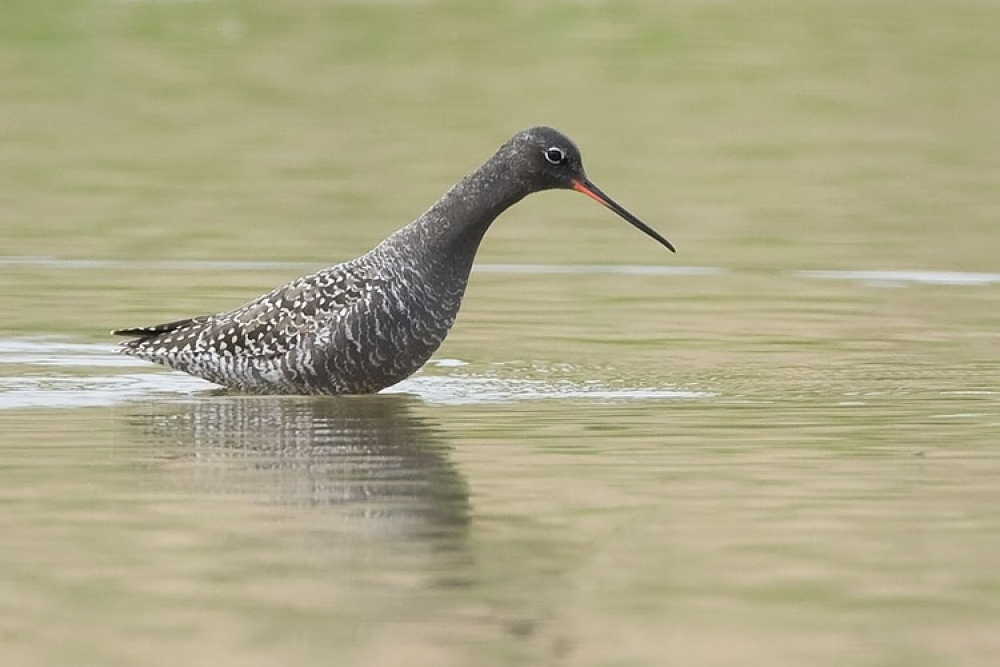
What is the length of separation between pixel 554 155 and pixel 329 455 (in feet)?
8.65

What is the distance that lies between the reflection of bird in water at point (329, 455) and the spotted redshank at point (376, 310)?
0.61 feet

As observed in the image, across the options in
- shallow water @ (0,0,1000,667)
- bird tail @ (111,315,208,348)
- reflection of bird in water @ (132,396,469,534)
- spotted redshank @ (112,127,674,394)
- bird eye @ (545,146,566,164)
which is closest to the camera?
shallow water @ (0,0,1000,667)

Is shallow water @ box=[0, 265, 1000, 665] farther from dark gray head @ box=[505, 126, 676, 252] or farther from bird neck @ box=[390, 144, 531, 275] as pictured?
dark gray head @ box=[505, 126, 676, 252]

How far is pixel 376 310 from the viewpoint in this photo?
12.8m

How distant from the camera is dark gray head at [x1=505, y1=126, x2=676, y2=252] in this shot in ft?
42.8

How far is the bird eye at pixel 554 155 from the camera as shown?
13.0 meters

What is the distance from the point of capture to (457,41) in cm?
3088

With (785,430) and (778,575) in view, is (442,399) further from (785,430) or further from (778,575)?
(778,575)

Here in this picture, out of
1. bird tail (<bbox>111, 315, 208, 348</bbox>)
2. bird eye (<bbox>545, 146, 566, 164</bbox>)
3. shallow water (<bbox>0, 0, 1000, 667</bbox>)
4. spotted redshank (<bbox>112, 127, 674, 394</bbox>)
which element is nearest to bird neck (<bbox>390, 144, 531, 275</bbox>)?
spotted redshank (<bbox>112, 127, 674, 394</bbox>)

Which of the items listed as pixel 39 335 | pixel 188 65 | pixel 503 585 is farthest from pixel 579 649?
pixel 188 65

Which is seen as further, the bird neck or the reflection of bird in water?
the bird neck

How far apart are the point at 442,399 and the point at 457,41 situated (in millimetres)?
18423

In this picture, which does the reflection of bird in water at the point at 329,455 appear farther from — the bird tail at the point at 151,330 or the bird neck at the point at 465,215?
the bird neck at the point at 465,215

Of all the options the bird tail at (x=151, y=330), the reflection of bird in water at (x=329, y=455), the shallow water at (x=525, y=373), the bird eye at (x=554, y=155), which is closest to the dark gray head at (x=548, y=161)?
the bird eye at (x=554, y=155)
